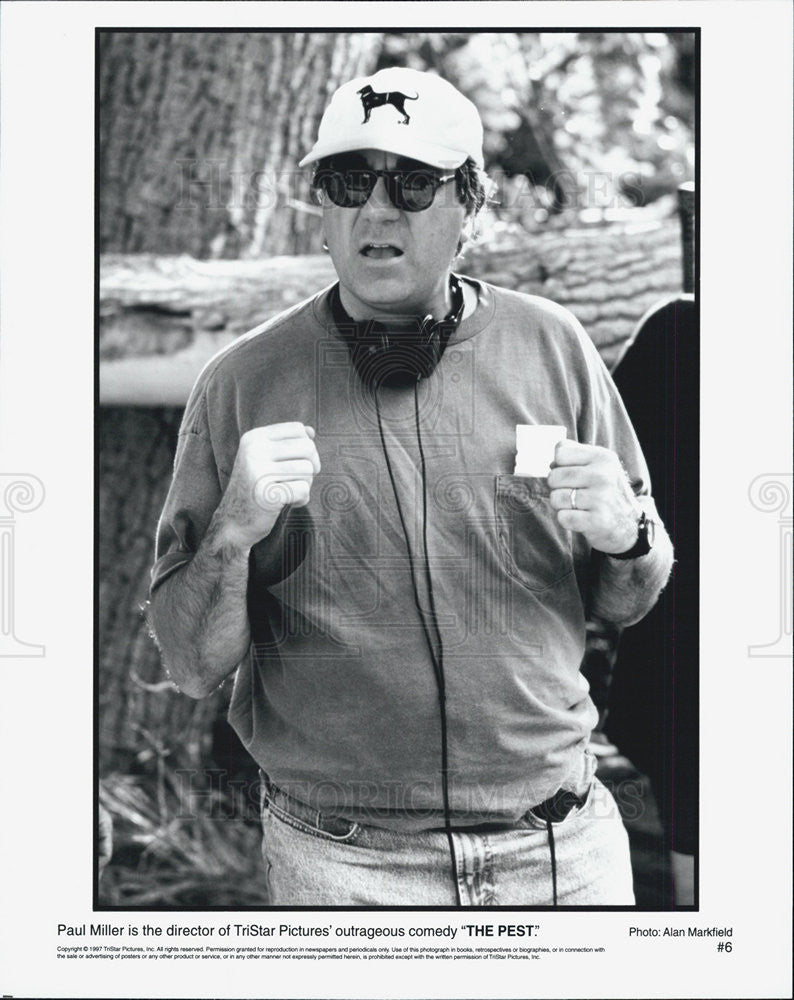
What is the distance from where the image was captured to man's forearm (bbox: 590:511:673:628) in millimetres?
2709

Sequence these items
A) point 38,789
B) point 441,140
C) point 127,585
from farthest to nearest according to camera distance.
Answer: point 127,585 → point 38,789 → point 441,140

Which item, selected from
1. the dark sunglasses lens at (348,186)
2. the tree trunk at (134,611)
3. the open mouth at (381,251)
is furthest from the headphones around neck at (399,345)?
the tree trunk at (134,611)

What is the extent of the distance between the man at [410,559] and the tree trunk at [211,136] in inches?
10.0

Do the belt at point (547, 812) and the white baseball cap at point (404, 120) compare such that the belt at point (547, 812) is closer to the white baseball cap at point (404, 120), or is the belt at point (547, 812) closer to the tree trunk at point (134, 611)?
the tree trunk at point (134, 611)

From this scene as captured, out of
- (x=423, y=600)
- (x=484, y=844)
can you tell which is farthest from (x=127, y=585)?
(x=484, y=844)

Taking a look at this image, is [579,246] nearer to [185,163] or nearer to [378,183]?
[378,183]

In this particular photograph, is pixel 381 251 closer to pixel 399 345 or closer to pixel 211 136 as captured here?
pixel 399 345

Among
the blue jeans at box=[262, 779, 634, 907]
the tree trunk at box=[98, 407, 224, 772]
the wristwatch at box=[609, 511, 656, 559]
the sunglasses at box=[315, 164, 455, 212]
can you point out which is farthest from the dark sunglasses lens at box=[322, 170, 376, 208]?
the blue jeans at box=[262, 779, 634, 907]

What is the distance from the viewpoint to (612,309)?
114 inches

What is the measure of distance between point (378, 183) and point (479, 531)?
0.67m

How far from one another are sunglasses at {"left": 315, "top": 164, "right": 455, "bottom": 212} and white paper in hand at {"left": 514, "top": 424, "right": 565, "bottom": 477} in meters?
0.46
